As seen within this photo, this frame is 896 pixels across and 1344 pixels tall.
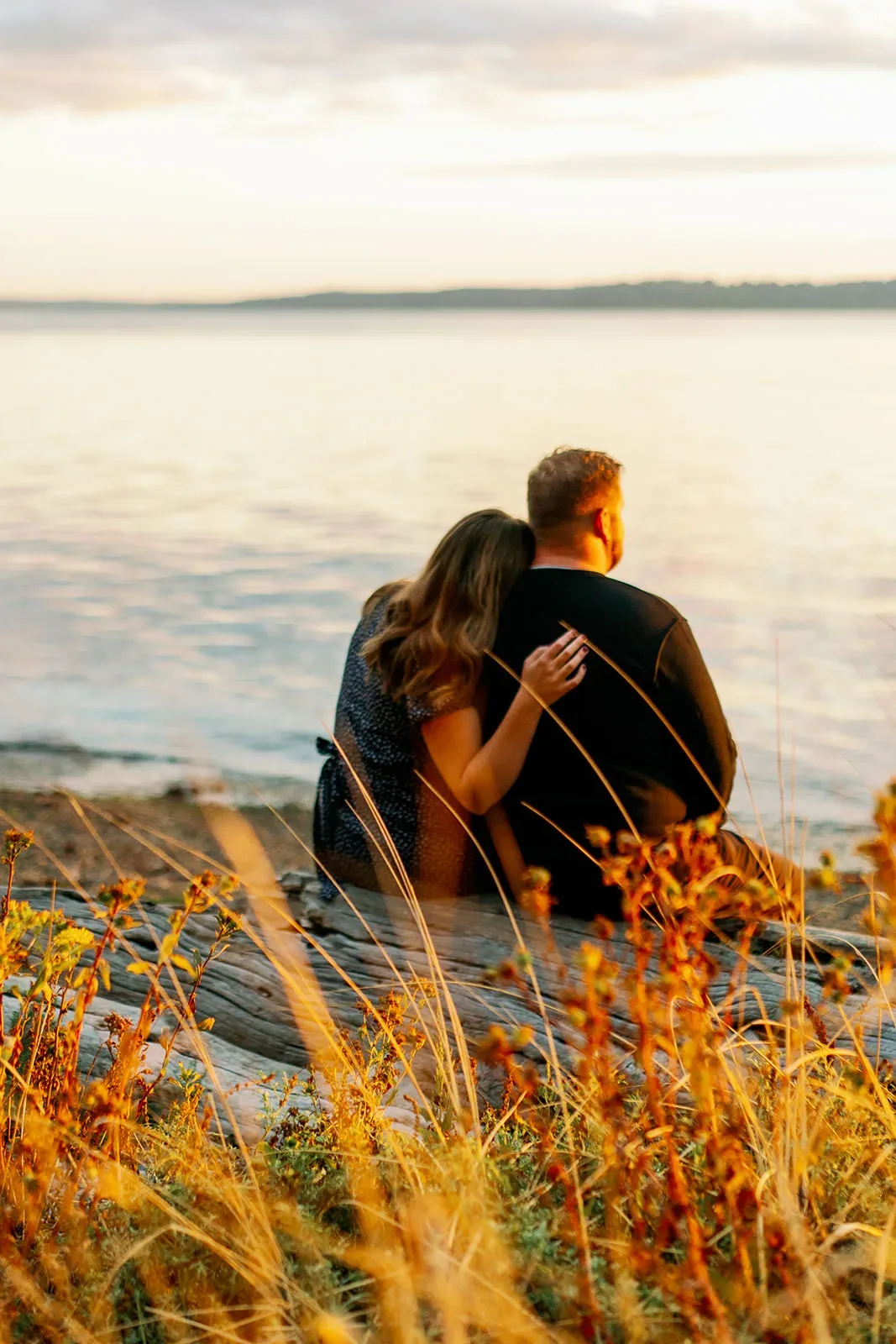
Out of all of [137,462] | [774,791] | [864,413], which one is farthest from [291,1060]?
[864,413]

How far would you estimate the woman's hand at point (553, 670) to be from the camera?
446cm

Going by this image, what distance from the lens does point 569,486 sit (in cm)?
469

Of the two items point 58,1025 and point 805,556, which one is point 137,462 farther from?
point 58,1025

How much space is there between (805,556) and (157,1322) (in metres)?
17.9

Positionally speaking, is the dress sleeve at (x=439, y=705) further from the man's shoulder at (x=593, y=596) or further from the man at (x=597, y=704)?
the man's shoulder at (x=593, y=596)

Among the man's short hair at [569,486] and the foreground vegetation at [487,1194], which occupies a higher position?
the man's short hair at [569,486]

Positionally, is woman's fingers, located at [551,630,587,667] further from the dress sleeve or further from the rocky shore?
the rocky shore

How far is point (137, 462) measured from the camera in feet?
109

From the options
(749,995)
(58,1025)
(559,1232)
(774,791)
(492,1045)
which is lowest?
(774,791)

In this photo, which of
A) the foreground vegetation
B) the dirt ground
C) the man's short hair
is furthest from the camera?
the dirt ground

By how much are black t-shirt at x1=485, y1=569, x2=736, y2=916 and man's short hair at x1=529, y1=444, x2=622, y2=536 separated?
0.20 m

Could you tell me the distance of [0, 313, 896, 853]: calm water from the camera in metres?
11.3

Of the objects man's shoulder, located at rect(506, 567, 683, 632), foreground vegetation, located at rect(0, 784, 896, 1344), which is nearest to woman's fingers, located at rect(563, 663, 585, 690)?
man's shoulder, located at rect(506, 567, 683, 632)

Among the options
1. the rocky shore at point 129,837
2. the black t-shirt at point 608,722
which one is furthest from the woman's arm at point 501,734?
the rocky shore at point 129,837
